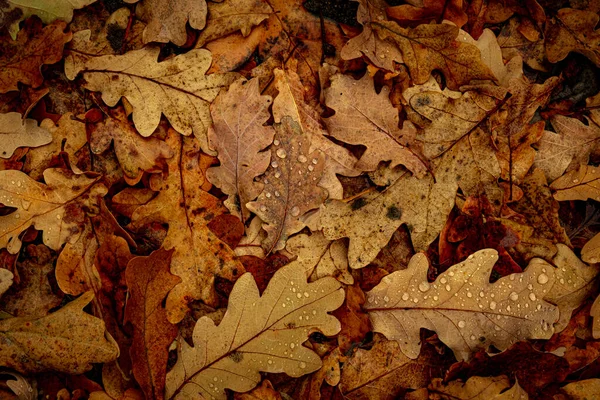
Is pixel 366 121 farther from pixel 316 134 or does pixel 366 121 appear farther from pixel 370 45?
pixel 370 45

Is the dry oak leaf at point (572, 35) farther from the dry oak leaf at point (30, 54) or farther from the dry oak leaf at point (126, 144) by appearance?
the dry oak leaf at point (30, 54)

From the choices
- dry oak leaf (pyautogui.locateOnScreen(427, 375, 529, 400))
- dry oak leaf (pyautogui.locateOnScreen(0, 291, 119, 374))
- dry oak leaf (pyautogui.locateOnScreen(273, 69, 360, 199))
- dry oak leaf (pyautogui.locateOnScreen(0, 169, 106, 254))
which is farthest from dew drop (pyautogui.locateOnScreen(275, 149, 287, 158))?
dry oak leaf (pyautogui.locateOnScreen(427, 375, 529, 400))

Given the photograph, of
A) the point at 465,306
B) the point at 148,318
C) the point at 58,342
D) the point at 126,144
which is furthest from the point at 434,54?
the point at 58,342

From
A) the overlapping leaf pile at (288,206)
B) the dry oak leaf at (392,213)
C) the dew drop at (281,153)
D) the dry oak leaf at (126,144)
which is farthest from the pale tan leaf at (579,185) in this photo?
the dry oak leaf at (126,144)

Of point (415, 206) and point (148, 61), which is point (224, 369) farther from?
point (148, 61)

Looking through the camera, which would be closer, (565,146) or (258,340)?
(258,340)

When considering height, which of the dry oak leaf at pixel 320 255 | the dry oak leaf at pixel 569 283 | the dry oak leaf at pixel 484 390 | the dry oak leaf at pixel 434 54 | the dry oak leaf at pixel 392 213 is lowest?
the dry oak leaf at pixel 484 390
